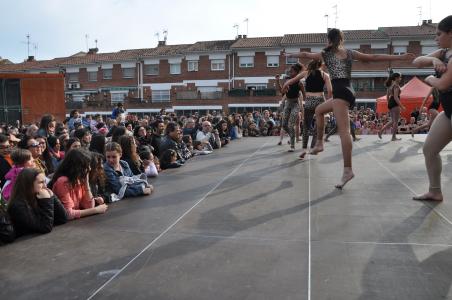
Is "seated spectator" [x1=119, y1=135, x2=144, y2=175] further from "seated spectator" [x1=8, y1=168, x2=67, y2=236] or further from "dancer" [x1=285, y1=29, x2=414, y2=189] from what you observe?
"dancer" [x1=285, y1=29, x2=414, y2=189]

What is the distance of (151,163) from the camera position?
272 inches

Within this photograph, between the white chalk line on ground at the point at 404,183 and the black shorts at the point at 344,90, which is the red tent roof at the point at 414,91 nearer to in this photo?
the white chalk line on ground at the point at 404,183

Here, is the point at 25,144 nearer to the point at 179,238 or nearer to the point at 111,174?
the point at 111,174

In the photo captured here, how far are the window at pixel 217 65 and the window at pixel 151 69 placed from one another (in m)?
6.15

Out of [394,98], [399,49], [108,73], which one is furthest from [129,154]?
[108,73]

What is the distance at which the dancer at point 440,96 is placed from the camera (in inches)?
154

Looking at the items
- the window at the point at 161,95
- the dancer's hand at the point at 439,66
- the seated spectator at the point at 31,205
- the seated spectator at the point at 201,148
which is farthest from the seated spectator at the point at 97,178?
the window at the point at 161,95

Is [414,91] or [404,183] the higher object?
[414,91]

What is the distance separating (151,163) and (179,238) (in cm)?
346

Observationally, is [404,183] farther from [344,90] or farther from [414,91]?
[414,91]

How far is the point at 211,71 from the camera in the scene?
134 ft

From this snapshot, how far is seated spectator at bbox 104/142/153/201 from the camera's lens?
17.4 feet

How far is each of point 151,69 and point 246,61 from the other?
10.4 meters

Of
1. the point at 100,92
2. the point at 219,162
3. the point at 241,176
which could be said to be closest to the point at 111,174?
the point at 241,176
